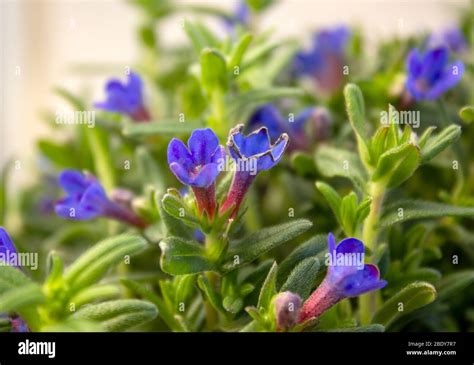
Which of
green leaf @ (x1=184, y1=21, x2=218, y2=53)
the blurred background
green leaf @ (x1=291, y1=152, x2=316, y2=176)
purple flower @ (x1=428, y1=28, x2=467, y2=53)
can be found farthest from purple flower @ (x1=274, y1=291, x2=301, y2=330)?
the blurred background

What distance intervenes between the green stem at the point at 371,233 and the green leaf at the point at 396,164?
1cm

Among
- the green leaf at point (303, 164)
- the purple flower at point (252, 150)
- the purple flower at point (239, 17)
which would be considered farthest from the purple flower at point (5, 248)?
the purple flower at point (239, 17)

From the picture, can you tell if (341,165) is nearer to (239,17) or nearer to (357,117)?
(357,117)

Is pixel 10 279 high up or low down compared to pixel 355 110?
down

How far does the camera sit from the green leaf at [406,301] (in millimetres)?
625

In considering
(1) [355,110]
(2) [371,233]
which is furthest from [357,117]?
(2) [371,233]

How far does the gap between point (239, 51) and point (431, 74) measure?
0.21 m

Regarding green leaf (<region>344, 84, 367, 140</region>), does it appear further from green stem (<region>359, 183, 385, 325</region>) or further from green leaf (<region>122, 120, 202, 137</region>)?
green leaf (<region>122, 120, 202, 137</region>)

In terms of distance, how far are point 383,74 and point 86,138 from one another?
1.28 feet

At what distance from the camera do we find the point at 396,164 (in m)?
0.63

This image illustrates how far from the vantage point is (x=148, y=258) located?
0.81m

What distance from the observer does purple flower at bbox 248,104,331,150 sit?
0.82m

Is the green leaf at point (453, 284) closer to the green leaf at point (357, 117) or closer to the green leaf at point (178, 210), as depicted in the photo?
the green leaf at point (357, 117)

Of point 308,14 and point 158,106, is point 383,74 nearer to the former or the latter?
point 158,106
